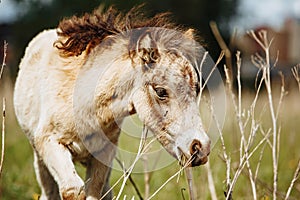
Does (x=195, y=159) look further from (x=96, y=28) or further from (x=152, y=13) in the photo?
(x=152, y=13)

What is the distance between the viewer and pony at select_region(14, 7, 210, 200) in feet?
11.8

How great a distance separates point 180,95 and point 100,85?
64 centimetres

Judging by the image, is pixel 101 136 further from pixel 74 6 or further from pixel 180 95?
pixel 74 6

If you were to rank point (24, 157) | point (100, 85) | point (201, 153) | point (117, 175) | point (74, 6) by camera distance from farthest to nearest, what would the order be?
1. point (74, 6)
2. point (24, 157)
3. point (117, 175)
4. point (100, 85)
5. point (201, 153)

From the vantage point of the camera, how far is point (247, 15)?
2762cm

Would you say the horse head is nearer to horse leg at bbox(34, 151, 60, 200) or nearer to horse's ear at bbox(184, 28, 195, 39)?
horse's ear at bbox(184, 28, 195, 39)

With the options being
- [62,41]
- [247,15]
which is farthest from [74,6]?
[62,41]

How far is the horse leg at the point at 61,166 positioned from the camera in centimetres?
371

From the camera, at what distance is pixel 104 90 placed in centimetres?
395

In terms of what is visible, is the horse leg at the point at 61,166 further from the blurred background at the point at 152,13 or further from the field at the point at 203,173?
the blurred background at the point at 152,13

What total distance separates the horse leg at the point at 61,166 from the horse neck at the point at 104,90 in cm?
23

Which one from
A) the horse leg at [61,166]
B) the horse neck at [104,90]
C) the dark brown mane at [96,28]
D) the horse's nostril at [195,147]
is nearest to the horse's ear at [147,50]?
the horse neck at [104,90]

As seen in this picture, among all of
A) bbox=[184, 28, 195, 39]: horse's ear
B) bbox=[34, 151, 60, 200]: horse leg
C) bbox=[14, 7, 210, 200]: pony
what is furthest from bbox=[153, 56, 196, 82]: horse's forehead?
bbox=[34, 151, 60, 200]: horse leg

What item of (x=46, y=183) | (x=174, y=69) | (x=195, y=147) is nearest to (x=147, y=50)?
(x=174, y=69)
